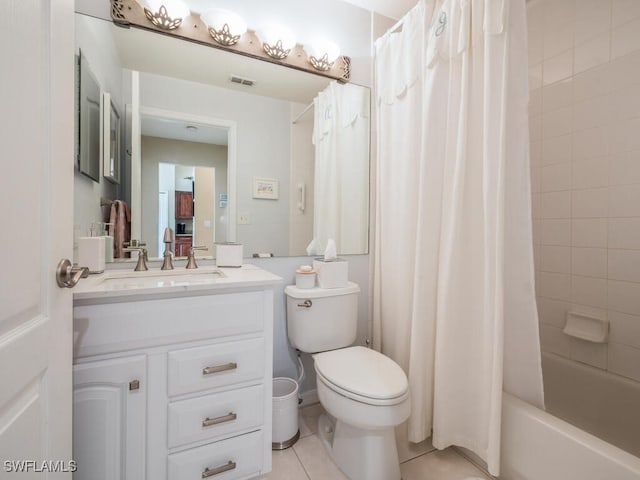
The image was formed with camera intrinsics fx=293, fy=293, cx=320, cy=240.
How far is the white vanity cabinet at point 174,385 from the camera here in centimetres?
87

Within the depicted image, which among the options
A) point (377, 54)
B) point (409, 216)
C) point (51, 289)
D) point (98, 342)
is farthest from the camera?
point (377, 54)

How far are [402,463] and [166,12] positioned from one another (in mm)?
2248

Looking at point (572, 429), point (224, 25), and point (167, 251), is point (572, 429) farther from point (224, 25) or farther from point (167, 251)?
point (224, 25)

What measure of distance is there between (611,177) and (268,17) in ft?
6.45

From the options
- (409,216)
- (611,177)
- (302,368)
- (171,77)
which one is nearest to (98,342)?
(302,368)

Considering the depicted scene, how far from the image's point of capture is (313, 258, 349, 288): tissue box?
4.93 ft

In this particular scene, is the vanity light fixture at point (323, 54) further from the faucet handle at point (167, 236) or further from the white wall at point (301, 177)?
the faucet handle at point (167, 236)

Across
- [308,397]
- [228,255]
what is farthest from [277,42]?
[308,397]

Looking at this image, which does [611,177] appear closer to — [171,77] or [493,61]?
[493,61]

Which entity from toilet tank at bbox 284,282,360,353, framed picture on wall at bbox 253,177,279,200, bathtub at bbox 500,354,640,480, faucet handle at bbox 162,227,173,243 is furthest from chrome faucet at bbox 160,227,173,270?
bathtub at bbox 500,354,640,480

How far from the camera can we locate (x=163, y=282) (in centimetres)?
102

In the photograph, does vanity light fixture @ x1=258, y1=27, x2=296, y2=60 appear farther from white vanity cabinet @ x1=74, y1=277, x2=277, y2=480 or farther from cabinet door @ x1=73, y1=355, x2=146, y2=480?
cabinet door @ x1=73, y1=355, x2=146, y2=480

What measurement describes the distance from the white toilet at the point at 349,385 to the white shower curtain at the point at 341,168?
36cm

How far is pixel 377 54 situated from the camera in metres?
1.74
